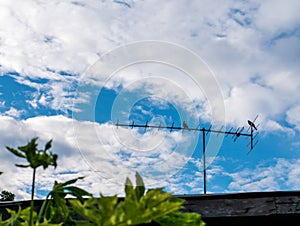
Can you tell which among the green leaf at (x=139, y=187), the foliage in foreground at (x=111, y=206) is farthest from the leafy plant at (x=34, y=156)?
the green leaf at (x=139, y=187)

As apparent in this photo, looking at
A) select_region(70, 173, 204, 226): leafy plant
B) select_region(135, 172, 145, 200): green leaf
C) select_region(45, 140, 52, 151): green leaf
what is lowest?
select_region(70, 173, 204, 226): leafy plant

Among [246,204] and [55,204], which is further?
[246,204]

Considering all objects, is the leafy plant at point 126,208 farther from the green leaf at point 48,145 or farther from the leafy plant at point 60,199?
the leafy plant at point 60,199

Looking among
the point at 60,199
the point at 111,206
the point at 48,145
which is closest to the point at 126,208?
the point at 111,206

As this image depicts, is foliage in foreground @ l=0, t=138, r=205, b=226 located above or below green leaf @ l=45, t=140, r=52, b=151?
below

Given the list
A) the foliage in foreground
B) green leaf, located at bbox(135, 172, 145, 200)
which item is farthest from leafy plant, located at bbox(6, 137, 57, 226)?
green leaf, located at bbox(135, 172, 145, 200)

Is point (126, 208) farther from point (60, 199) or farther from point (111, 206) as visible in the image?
point (60, 199)

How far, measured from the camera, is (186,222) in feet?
2.22

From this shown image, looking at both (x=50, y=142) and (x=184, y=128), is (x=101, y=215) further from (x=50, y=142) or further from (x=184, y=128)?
(x=184, y=128)

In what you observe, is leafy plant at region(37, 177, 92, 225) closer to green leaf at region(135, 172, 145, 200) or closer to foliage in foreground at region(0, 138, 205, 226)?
foliage in foreground at region(0, 138, 205, 226)

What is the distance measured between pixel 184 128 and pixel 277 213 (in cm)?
470

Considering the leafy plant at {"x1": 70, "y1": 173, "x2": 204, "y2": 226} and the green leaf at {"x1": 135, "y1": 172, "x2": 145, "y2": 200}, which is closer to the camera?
the leafy plant at {"x1": 70, "y1": 173, "x2": 204, "y2": 226}

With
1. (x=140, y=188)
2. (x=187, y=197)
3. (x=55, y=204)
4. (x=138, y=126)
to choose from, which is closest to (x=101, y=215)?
(x=140, y=188)

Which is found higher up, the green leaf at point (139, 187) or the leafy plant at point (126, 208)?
the green leaf at point (139, 187)
